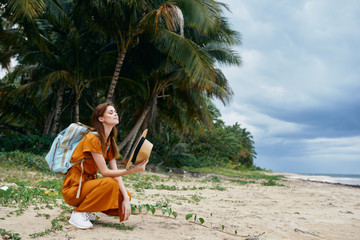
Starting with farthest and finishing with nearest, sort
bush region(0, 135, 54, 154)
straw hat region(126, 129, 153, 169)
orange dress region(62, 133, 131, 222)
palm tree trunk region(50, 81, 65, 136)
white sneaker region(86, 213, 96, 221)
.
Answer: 1. palm tree trunk region(50, 81, 65, 136)
2. bush region(0, 135, 54, 154)
3. white sneaker region(86, 213, 96, 221)
4. orange dress region(62, 133, 131, 222)
5. straw hat region(126, 129, 153, 169)

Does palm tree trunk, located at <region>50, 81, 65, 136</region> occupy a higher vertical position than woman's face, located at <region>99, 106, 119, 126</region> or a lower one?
higher

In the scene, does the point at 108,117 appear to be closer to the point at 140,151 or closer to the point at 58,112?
the point at 140,151

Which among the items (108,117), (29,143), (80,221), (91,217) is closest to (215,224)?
(91,217)

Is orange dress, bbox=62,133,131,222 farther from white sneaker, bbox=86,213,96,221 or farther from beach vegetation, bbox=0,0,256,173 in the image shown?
beach vegetation, bbox=0,0,256,173

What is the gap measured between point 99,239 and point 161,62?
386 inches

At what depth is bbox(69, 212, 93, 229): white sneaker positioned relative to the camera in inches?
109

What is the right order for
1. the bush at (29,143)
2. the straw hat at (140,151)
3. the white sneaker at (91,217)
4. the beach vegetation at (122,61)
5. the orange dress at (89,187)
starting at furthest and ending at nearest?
the bush at (29,143), the beach vegetation at (122,61), the white sneaker at (91,217), the orange dress at (89,187), the straw hat at (140,151)

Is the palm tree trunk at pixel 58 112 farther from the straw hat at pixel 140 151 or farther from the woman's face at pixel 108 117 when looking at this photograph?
the straw hat at pixel 140 151

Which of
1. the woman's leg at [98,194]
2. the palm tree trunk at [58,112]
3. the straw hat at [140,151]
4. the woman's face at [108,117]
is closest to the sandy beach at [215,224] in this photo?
the woman's leg at [98,194]

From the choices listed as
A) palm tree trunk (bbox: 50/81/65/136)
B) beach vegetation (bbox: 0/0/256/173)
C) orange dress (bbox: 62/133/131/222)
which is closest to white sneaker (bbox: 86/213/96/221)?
orange dress (bbox: 62/133/131/222)

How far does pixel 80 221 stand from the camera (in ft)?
9.16

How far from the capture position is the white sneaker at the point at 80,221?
2779 millimetres

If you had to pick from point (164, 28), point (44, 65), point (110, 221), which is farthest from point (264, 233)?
point (44, 65)

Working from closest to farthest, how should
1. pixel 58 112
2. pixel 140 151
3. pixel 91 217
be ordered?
pixel 140 151, pixel 91 217, pixel 58 112
